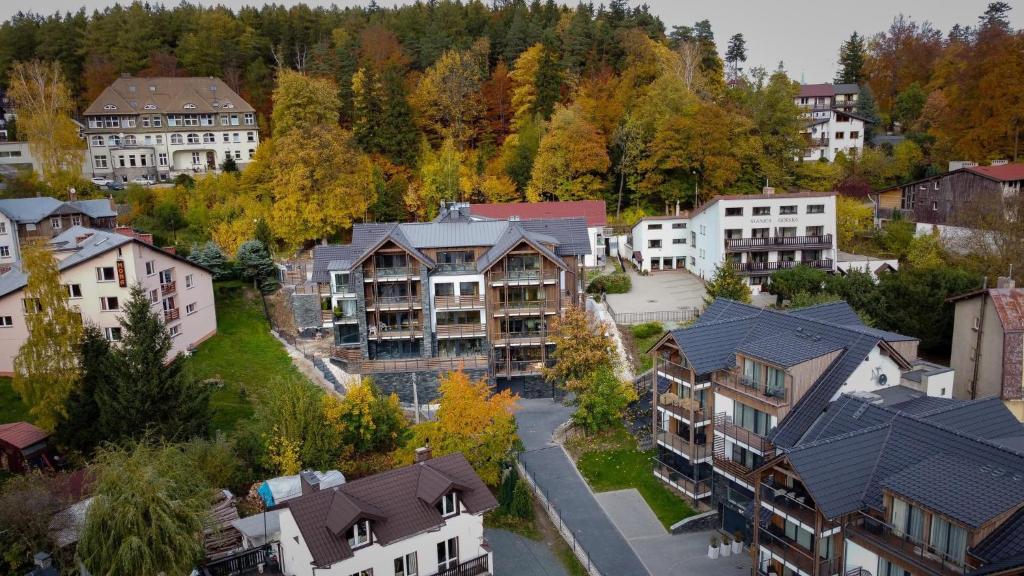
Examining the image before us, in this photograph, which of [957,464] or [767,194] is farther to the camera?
[767,194]

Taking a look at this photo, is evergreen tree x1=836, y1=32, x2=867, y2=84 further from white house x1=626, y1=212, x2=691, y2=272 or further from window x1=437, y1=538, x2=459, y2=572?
window x1=437, y1=538, x2=459, y2=572

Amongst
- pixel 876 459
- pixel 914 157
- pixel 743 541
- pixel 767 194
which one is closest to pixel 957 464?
pixel 876 459

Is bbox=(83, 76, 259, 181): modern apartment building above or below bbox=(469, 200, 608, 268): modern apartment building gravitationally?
above

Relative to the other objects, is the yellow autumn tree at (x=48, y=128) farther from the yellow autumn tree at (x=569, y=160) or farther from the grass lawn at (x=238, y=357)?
the yellow autumn tree at (x=569, y=160)

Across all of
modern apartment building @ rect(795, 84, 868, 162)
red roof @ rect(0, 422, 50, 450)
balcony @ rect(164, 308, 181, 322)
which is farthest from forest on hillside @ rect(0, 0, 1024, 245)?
red roof @ rect(0, 422, 50, 450)

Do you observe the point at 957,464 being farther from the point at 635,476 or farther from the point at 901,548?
the point at 635,476

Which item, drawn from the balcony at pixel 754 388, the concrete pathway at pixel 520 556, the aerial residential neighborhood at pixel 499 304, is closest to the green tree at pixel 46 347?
the aerial residential neighborhood at pixel 499 304

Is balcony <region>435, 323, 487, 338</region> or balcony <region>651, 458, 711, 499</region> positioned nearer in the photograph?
balcony <region>651, 458, 711, 499</region>
